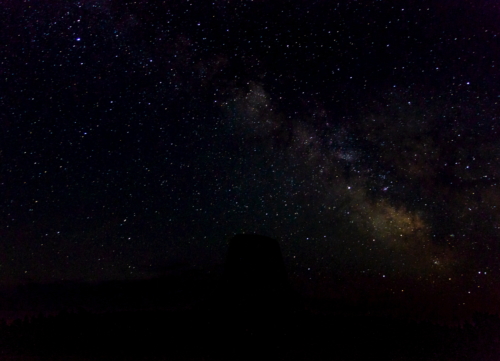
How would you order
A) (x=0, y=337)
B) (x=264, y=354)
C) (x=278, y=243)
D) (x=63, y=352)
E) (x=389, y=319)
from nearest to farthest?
1. (x=264, y=354)
2. (x=63, y=352)
3. (x=278, y=243)
4. (x=0, y=337)
5. (x=389, y=319)

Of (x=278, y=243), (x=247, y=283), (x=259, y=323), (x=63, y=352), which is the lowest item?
(x=63, y=352)

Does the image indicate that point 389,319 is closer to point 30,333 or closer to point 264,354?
point 264,354

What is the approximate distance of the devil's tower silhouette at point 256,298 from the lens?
15120 millimetres

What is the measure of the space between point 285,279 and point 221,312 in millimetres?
3024

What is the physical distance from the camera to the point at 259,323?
15.2 metres

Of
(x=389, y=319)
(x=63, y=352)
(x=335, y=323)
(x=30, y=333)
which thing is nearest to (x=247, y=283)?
(x=335, y=323)

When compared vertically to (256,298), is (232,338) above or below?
below

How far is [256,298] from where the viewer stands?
15516 millimetres

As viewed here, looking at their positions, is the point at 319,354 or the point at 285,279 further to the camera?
the point at 285,279

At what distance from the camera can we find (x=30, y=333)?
58.2ft

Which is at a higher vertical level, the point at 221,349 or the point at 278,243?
the point at 278,243

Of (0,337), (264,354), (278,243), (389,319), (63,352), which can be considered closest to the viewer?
(264,354)

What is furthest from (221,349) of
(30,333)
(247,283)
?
(30,333)

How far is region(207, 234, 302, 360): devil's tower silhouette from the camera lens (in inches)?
595
